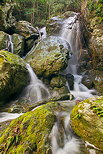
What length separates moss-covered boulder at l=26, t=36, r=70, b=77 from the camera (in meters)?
7.66

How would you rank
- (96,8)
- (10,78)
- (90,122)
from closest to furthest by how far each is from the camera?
(90,122), (10,78), (96,8)

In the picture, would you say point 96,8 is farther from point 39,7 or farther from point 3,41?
point 39,7

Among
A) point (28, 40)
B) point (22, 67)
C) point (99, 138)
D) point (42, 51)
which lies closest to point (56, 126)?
point (99, 138)

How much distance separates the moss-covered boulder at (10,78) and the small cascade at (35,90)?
1.73ft

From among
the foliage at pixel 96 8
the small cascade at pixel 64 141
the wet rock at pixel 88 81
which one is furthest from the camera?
the wet rock at pixel 88 81

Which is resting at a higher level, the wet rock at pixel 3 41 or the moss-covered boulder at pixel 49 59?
the wet rock at pixel 3 41

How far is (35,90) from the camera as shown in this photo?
7.12 metres

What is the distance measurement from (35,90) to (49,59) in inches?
96.4

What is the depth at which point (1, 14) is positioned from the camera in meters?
9.98

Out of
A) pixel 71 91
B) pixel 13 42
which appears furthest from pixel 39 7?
pixel 71 91

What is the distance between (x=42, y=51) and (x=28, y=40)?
149 inches

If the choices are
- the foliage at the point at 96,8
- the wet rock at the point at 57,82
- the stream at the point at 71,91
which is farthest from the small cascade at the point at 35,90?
the foliage at the point at 96,8

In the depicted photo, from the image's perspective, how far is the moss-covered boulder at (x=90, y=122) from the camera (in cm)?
255

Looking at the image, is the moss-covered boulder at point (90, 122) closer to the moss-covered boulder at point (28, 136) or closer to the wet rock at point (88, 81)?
the moss-covered boulder at point (28, 136)
